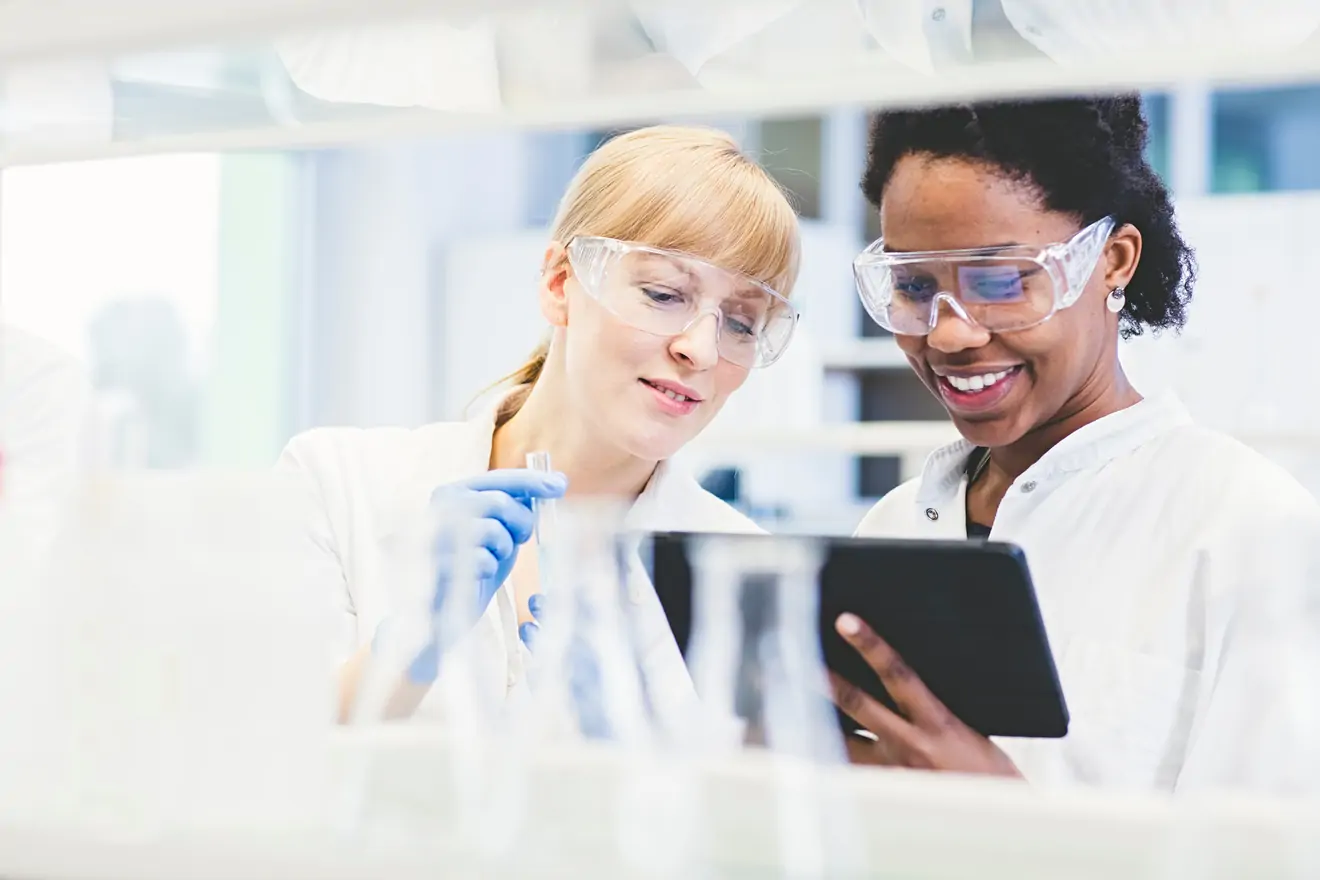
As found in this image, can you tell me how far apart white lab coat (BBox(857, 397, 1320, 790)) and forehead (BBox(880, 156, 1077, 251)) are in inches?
8.4

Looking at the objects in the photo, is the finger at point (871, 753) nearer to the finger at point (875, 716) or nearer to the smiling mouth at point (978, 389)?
the finger at point (875, 716)

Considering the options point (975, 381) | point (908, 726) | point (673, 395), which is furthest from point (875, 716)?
point (673, 395)

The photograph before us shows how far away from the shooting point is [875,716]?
0.94 metres

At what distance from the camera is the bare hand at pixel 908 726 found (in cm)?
90

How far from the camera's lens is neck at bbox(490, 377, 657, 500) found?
1470 mm

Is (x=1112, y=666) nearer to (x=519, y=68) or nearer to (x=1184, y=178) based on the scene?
(x=519, y=68)

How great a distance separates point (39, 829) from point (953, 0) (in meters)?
0.62

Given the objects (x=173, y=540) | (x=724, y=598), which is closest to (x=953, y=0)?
(x=724, y=598)

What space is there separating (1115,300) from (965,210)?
18cm

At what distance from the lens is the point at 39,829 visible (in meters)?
0.67

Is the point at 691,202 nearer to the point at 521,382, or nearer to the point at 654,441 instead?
the point at 654,441

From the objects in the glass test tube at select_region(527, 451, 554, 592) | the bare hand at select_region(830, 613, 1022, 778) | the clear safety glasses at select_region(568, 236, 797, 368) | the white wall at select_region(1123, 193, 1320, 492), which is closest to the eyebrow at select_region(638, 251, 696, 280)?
the clear safety glasses at select_region(568, 236, 797, 368)

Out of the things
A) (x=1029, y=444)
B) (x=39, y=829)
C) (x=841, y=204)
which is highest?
(x=841, y=204)

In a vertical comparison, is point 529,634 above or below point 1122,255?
below
